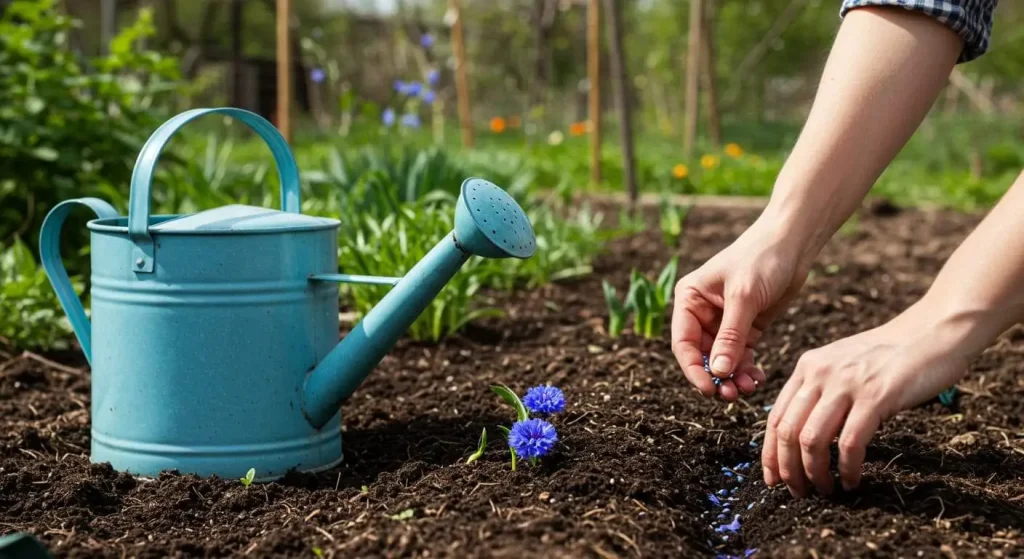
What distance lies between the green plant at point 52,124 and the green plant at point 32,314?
2.00 feet

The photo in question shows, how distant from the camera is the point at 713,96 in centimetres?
979

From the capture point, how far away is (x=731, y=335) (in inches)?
61.0

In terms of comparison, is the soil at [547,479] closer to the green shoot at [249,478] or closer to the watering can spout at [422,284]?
the green shoot at [249,478]

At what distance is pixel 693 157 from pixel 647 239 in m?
3.42

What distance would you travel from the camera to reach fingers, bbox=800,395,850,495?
1312mm

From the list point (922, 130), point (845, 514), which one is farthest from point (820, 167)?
point (922, 130)

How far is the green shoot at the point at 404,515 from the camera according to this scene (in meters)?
1.52

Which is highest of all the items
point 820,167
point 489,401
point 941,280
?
point 820,167

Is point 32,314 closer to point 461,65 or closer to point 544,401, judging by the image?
point 544,401

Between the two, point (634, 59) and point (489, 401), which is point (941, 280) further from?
Answer: point (634, 59)

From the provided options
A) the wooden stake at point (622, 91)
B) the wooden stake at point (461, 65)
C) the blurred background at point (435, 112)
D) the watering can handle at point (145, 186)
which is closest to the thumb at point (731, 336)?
the watering can handle at point (145, 186)

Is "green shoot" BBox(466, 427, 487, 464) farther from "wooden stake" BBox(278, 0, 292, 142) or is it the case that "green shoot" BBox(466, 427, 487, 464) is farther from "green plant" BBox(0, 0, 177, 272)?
"wooden stake" BBox(278, 0, 292, 142)

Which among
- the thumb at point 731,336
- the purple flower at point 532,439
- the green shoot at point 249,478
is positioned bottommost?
the green shoot at point 249,478

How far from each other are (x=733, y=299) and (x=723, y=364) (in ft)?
0.31
